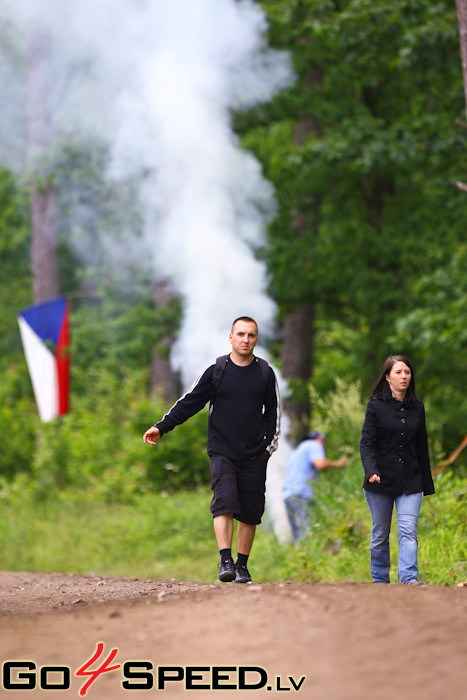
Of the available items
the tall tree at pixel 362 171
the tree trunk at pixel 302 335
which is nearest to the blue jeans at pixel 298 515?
the tall tree at pixel 362 171

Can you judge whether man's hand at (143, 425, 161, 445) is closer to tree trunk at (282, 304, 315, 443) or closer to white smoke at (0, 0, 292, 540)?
white smoke at (0, 0, 292, 540)

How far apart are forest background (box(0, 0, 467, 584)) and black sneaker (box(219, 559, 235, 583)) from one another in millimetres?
4549

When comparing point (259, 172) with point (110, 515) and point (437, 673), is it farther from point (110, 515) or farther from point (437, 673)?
point (437, 673)

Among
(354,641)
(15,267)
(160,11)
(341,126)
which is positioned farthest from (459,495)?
(15,267)

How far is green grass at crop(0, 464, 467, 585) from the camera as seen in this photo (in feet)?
29.8

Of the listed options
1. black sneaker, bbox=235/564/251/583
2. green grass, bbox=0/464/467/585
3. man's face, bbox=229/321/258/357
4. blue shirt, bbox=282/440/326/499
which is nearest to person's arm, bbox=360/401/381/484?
man's face, bbox=229/321/258/357

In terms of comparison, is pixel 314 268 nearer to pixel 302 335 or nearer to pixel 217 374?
pixel 302 335

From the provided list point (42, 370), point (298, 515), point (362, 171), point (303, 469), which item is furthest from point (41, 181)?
point (298, 515)

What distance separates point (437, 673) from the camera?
421 cm

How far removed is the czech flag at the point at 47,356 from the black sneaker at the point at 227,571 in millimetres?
12676

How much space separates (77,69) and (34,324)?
4453 millimetres

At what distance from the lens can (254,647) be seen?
4.55 metres

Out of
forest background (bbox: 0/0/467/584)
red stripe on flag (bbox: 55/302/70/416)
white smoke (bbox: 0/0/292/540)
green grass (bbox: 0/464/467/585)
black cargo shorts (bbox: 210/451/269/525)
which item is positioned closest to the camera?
black cargo shorts (bbox: 210/451/269/525)

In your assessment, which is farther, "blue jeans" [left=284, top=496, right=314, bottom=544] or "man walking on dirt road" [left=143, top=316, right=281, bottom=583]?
"blue jeans" [left=284, top=496, right=314, bottom=544]
